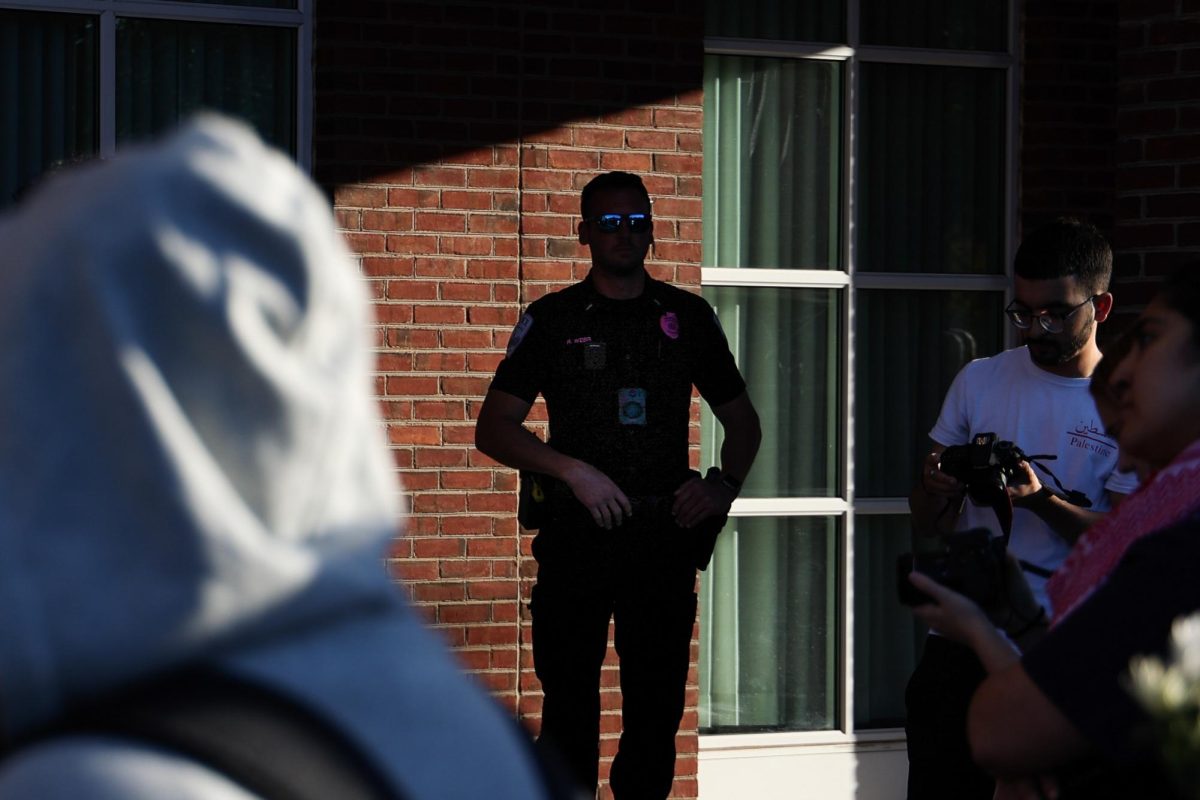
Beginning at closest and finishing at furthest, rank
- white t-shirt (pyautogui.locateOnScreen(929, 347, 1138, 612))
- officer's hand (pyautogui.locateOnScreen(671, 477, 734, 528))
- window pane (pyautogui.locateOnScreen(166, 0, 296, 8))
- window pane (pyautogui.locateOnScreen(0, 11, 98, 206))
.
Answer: white t-shirt (pyautogui.locateOnScreen(929, 347, 1138, 612)) < officer's hand (pyautogui.locateOnScreen(671, 477, 734, 528)) < window pane (pyautogui.locateOnScreen(0, 11, 98, 206)) < window pane (pyautogui.locateOnScreen(166, 0, 296, 8))

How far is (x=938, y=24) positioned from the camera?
6359 millimetres

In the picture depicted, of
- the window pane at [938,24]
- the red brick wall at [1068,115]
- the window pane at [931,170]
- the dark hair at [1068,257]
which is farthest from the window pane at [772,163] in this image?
the dark hair at [1068,257]

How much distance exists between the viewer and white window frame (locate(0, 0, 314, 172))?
551 cm

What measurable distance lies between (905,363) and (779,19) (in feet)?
4.98

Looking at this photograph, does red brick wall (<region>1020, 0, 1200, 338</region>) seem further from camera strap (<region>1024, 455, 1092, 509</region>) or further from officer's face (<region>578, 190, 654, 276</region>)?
officer's face (<region>578, 190, 654, 276</region>)

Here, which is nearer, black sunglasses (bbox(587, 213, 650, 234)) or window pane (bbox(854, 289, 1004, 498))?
black sunglasses (bbox(587, 213, 650, 234))

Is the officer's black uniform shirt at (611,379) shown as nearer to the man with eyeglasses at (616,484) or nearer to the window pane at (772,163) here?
the man with eyeglasses at (616,484)

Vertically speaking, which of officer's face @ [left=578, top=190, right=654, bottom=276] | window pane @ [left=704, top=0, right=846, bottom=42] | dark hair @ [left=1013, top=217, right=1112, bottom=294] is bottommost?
dark hair @ [left=1013, top=217, right=1112, bottom=294]

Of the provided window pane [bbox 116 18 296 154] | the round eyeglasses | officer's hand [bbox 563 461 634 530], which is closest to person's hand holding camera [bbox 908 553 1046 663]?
the round eyeglasses

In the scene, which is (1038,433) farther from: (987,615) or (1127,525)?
(1127,525)

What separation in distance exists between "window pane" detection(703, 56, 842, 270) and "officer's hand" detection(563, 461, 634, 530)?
1.73 m

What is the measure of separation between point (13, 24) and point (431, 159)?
1.57 m

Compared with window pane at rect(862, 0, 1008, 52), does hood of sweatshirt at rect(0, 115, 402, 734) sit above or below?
below

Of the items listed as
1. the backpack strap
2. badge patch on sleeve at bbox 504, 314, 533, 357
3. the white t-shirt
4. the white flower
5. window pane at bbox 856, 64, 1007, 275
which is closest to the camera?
the backpack strap
